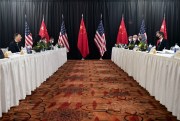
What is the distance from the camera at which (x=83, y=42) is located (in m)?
13.9

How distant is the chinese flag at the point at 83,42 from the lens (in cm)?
1373

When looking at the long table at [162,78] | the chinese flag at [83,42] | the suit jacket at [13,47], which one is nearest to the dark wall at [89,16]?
the chinese flag at [83,42]

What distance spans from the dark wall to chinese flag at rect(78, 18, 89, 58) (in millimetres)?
847

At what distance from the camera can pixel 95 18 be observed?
48.5ft

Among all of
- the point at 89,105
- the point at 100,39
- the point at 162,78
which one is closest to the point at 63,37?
the point at 100,39

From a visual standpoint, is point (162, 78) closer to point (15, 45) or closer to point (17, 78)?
point (17, 78)

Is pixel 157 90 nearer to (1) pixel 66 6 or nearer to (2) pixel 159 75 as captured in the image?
(2) pixel 159 75

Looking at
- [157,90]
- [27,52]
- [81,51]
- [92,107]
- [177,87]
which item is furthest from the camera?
[81,51]

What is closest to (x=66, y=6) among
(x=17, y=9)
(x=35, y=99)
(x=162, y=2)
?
(x=17, y=9)

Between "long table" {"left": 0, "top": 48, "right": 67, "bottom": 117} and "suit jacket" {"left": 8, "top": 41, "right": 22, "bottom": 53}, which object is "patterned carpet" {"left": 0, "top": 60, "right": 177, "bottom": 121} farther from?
"suit jacket" {"left": 8, "top": 41, "right": 22, "bottom": 53}

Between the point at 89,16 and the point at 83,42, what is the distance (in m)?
1.84

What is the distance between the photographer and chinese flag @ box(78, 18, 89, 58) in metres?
13.7

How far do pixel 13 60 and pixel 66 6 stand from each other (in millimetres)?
11163

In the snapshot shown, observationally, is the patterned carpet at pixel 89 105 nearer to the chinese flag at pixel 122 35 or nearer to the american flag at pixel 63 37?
the american flag at pixel 63 37
